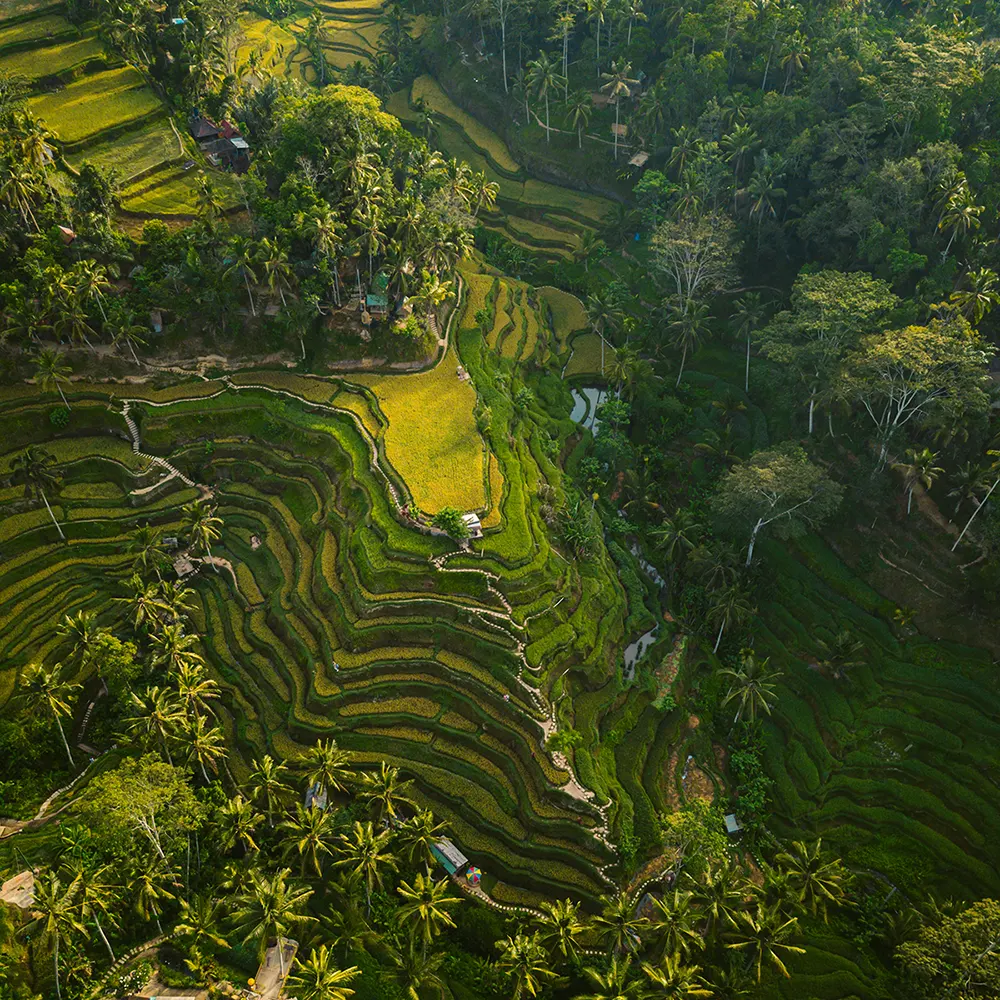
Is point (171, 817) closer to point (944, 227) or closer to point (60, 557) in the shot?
point (60, 557)

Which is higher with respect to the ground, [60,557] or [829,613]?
[60,557]

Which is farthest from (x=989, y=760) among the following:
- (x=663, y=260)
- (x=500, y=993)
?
(x=663, y=260)

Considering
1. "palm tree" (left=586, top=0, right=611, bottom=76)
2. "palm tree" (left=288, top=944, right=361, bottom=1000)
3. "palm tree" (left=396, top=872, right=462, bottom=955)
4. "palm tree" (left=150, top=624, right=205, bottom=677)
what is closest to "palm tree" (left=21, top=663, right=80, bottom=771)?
"palm tree" (left=150, top=624, right=205, bottom=677)

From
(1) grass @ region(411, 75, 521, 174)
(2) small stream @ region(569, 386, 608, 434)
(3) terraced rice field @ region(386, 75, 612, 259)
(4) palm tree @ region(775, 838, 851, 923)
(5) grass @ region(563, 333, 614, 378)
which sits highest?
(1) grass @ region(411, 75, 521, 174)

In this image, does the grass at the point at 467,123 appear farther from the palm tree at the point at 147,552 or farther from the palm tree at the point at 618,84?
the palm tree at the point at 147,552

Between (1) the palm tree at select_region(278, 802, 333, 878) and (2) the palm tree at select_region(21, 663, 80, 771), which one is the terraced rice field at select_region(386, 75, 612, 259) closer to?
(2) the palm tree at select_region(21, 663, 80, 771)

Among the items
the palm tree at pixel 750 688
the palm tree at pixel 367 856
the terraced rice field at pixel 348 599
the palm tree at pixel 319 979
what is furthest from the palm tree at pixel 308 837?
the palm tree at pixel 750 688

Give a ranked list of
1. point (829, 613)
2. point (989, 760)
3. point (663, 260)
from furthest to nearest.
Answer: point (663, 260) → point (829, 613) → point (989, 760)
